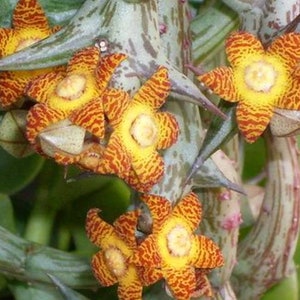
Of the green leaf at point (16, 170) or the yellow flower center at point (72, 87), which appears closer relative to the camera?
the yellow flower center at point (72, 87)

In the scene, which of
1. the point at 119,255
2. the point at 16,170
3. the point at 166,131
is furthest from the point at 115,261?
the point at 16,170

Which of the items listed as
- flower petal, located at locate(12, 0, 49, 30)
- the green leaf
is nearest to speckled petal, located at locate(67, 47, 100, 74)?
flower petal, located at locate(12, 0, 49, 30)

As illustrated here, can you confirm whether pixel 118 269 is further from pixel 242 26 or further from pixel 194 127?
pixel 242 26

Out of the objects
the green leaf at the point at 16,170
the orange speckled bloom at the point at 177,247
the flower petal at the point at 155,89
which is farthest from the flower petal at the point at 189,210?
the green leaf at the point at 16,170

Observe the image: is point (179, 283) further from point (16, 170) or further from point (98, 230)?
point (16, 170)

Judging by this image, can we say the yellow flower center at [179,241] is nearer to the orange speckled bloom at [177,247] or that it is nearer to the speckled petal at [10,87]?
the orange speckled bloom at [177,247]

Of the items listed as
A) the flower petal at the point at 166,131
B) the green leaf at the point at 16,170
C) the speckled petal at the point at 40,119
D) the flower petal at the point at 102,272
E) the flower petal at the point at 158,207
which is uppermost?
the speckled petal at the point at 40,119
